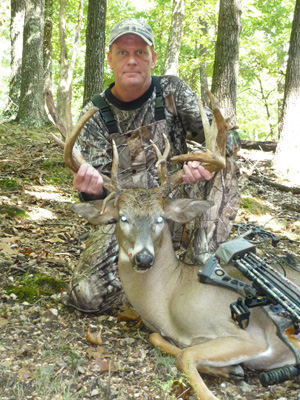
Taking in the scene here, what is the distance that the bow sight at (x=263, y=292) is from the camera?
2.86m

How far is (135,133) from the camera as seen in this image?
189 inches

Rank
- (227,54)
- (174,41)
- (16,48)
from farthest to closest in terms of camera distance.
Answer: (16,48) < (174,41) < (227,54)

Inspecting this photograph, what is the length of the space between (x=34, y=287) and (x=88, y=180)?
1245 millimetres

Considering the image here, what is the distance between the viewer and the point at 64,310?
411cm

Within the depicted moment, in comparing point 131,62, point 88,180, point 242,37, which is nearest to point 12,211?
point 88,180

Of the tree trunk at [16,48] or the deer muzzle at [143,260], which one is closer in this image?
the deer muzzle at [143,260]

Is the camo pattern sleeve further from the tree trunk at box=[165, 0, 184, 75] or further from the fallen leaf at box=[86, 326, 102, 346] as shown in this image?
the tree trunk at box=[165, 0, 184, 75]

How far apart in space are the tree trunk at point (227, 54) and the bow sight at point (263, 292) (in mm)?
4556

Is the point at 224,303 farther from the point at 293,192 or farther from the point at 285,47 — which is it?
the point at 285,47

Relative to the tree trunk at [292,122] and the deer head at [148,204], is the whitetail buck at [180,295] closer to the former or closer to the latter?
the deer head at [148,204]

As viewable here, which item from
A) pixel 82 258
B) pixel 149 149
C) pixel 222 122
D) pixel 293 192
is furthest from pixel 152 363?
pixel 293 192

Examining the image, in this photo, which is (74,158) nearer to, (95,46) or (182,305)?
(182,305)

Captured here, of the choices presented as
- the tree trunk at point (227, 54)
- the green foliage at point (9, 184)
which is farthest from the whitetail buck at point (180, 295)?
the tree trunk at point (227, 54)

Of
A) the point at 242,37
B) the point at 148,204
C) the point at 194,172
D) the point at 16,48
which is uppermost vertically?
the point at 242,37
